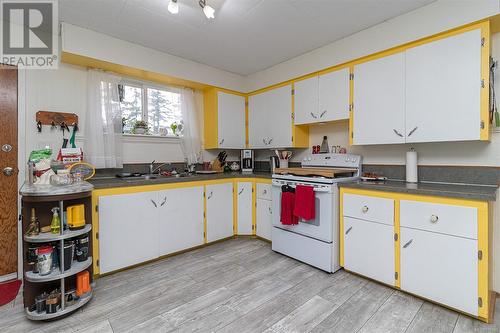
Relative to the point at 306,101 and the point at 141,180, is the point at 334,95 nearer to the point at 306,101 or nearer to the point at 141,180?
the point at 306,101

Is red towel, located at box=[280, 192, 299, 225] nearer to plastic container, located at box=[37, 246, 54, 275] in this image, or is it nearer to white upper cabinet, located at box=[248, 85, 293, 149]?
white upper cabinet, located at box=[248, 85, 293, 149]

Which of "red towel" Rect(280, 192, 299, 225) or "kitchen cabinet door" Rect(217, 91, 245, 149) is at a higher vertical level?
"kitchen cabinet door" Rect(217, 91, 245, 149)

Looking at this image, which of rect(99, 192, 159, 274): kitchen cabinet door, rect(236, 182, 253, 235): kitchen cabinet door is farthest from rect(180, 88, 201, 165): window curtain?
rect(99, 192, 159, 274): kitchen cabinet door

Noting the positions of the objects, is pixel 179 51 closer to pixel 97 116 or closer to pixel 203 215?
pixel 97 116

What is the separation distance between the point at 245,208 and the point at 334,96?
187 centimetres

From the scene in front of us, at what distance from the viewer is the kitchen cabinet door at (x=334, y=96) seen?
8.68 ft

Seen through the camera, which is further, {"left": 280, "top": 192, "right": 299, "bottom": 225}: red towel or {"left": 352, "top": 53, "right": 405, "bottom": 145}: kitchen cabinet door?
{"left": 280, "top": 192, "right": 299, "bottom": 225}: red towel

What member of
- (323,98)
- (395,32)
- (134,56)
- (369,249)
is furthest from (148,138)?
(395,32)

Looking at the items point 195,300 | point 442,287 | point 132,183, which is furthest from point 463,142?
point 132,183

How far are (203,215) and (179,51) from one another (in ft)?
6.89

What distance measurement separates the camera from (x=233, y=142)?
150 inches

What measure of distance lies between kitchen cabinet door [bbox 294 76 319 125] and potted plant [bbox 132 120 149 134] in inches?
80.0

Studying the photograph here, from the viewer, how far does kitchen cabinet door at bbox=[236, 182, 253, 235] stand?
132 inches

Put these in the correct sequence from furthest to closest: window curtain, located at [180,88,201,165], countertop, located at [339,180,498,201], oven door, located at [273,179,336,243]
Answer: window curtain, located at [180,88,201,165]
oven door, located at [273,179,336,243]
countertop, located at [339,180,498,201]
